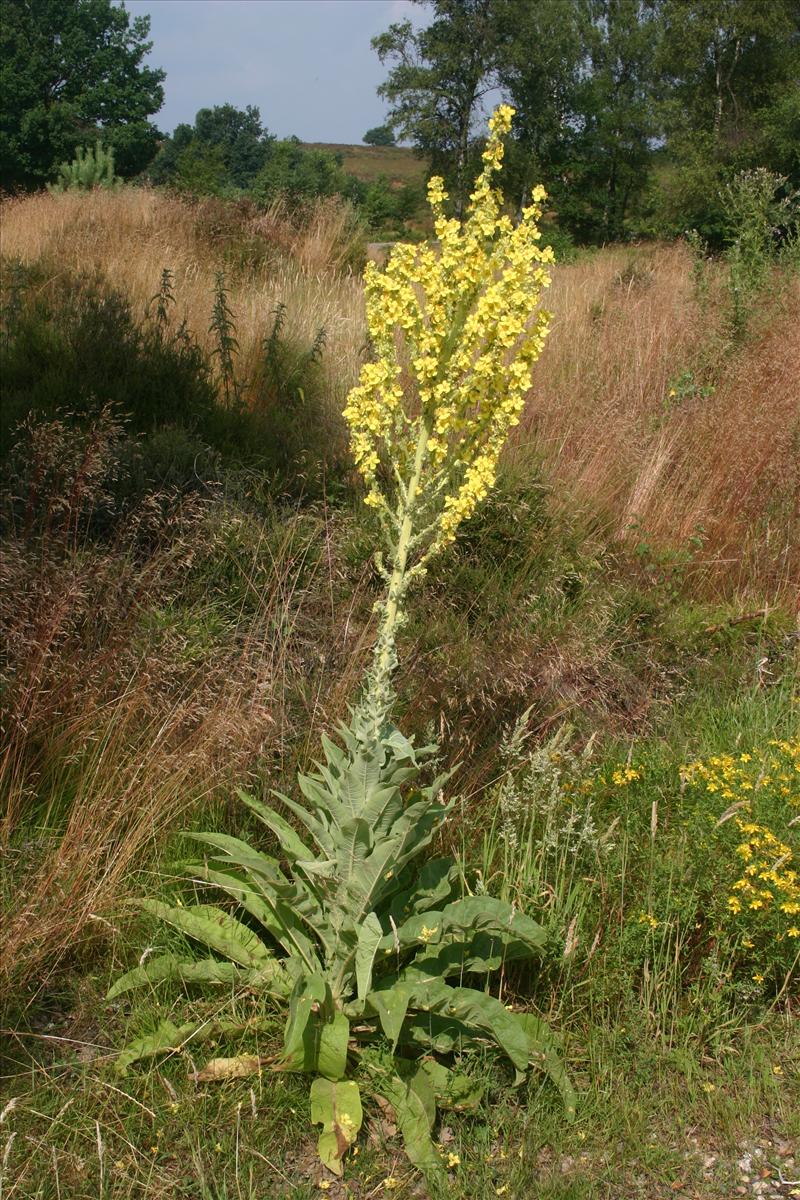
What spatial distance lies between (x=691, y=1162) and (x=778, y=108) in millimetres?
31816

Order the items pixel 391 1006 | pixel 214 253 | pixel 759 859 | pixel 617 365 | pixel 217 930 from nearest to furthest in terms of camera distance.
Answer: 1. pixel 391 1006
2. pixel 217 930
3. pixel 759 859
4. pixel 617 365
5. pixel 214 253

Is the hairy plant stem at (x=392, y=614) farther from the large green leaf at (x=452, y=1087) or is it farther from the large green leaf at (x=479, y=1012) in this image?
the large green leaf at (x=452, y=1087)

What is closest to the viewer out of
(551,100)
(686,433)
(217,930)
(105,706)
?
(217,930)

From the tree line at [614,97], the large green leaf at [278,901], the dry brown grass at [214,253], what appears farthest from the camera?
the tree line at [614,97]

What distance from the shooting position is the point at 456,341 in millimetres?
2369

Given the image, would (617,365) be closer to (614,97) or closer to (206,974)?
(206,974)

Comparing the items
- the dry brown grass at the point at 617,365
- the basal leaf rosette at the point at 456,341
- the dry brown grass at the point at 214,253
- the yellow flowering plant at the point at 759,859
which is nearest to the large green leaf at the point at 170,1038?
the basal leaf rosette at the point at 456,341

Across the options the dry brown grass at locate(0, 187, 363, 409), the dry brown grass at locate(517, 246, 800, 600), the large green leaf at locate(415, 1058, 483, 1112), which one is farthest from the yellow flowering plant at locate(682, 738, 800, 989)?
the dry brown grass at locate(0, 187, 363, 409)

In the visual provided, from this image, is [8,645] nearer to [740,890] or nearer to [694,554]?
[740,890]

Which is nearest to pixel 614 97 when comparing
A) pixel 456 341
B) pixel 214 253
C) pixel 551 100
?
pixel 551 100

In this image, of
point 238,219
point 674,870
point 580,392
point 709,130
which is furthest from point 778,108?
point 674,870

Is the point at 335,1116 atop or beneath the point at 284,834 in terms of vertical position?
beneath

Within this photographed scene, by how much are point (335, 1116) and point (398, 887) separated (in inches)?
22.1

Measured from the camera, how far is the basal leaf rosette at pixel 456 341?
227 cm
